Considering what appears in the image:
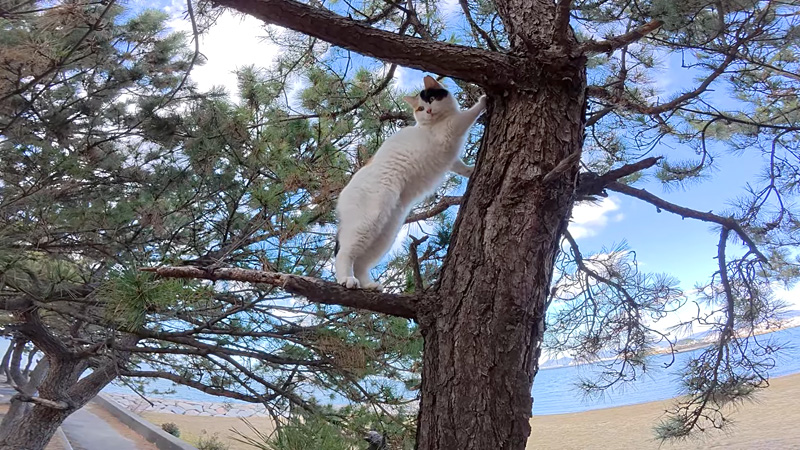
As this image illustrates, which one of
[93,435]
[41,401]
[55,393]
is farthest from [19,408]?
[93,435]

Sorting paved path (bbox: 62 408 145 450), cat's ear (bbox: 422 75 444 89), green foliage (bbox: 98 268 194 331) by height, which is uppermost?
cat's ear (bbox: 422 75 444 89)

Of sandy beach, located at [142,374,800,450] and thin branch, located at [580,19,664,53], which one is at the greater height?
thin branch, located at [580,19,664,53]

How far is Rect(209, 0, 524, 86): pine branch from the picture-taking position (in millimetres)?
919

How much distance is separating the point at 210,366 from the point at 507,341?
8.19ft

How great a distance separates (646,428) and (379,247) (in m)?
2.98

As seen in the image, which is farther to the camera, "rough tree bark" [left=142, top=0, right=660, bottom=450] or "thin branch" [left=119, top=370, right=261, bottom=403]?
"thin branch" [left=119, top=370, right=261, bottom=403]

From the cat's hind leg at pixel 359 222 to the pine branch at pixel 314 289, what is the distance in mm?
328

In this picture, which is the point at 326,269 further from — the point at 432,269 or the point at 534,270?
the point at 534,270

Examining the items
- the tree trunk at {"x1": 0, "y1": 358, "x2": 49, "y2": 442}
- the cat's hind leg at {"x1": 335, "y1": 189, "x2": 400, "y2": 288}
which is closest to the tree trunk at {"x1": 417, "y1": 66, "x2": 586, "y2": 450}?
the cat's hind leg at {"x1": 335, "y1": 189, "x2": 400, "y2": 288}

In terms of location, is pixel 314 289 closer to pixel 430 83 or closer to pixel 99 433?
pixel 430 83

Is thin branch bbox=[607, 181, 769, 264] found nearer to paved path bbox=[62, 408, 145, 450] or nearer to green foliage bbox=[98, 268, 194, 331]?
green foliage bbox=[98, 268, 194, 331]

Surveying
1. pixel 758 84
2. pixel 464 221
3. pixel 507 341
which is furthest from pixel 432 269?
pixel 758 84

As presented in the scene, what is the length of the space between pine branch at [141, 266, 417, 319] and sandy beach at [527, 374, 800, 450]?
3.17 meters

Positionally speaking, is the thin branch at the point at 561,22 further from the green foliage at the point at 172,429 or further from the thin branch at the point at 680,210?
the green foliage at the point at 172,429
